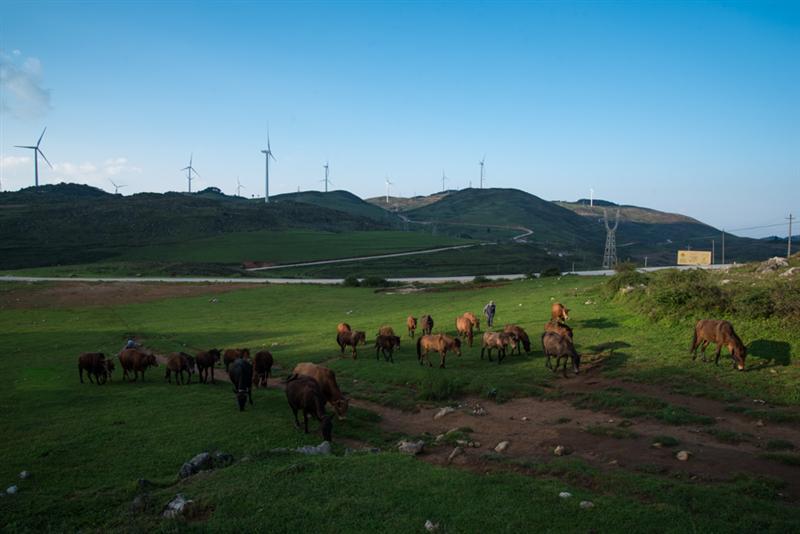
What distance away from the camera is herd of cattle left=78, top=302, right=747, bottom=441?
15.6 metres

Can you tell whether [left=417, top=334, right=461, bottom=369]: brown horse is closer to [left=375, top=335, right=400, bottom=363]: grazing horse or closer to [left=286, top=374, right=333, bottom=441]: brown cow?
[left=375, top=335, right=400, bottom=363]: grazing horse

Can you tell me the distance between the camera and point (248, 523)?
8.99 metres

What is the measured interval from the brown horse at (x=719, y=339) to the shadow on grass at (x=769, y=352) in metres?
0.60

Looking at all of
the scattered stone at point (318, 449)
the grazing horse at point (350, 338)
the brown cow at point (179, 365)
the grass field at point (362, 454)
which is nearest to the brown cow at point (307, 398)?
the grass field at point (362, 454)

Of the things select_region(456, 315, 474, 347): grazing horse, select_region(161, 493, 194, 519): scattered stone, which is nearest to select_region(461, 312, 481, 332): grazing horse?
select_region(456, 315, 474, 347): grazing horse

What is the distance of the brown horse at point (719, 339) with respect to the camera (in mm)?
19203

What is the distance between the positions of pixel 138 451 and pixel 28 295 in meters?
51.0

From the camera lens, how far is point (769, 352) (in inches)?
800

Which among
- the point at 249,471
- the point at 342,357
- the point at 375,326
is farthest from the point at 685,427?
the point at 375,326

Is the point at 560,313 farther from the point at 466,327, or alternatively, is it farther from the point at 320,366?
the point at 320,366

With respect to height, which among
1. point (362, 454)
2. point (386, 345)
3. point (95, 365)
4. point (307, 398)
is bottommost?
point (362, 454)

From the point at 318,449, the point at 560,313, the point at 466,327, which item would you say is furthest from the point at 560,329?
the point at 318,449

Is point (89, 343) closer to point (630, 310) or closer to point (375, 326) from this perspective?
point (375, 326)

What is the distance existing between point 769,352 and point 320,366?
55.5 ft
